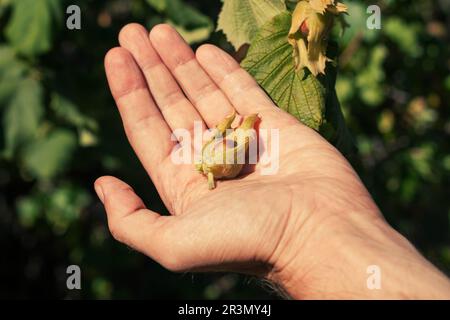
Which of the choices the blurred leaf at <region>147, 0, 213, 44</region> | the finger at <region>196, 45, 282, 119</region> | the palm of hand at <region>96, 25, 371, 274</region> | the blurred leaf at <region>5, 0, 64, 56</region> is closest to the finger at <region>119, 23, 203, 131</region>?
the palm of hand at <region>96, 25, 371, 274</region>

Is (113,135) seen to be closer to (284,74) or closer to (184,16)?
(184,16)

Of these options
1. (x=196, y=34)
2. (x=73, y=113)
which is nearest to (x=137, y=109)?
(x=196, y=34)

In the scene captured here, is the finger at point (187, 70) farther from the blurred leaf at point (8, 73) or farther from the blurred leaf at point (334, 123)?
the blurred leaf at point (8, 73)

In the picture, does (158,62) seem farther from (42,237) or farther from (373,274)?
(42,237)

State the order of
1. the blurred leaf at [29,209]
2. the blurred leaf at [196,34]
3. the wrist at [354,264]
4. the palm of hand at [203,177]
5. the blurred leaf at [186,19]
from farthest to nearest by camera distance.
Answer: the blurred leaf at [29,209] → the blurred leaf at [196,34] → the blurred leaf at [186,19] → the palm of hand at [203,177] → the wrist at [354,264]

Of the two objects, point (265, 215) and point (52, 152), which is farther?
point (52, 152)

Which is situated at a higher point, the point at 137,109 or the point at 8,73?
the point at 8,73

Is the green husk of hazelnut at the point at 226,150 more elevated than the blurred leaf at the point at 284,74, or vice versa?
the blurred leaf at the point at 284,74

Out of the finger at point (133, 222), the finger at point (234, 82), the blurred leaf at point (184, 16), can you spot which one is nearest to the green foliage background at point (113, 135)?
the blurred leaf at point (184, 16)

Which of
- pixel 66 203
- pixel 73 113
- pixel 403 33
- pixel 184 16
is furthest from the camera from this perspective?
pixel 66 203
